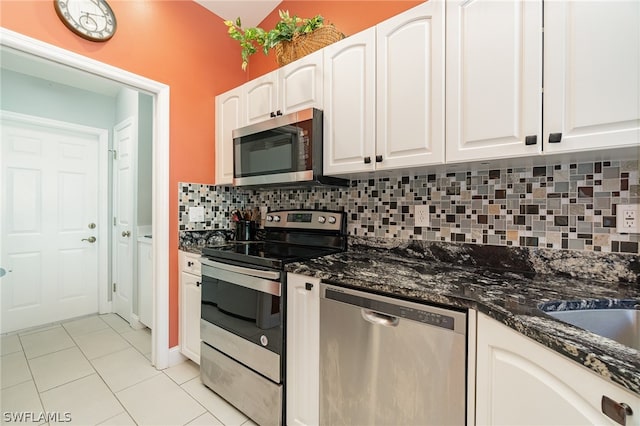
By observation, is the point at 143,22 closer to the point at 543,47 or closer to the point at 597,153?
the point at 543,47

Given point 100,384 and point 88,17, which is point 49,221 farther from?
point 88,17

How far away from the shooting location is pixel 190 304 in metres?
2.01

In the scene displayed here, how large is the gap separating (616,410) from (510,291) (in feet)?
1.59

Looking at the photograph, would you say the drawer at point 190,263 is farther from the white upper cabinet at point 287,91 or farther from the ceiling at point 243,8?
the ceiling at point 243,8

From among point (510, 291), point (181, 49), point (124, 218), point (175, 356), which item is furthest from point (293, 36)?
point (124, 218)

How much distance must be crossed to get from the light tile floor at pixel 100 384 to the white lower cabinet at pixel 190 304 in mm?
177

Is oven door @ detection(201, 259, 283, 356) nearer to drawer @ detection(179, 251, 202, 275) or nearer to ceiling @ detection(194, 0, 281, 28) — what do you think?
drawer @ detection(179, 251, 202, 275)

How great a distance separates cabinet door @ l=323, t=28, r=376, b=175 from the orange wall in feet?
1.63

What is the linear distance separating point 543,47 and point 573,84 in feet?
0.58

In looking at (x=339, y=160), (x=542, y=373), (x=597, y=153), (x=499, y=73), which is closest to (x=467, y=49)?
(x=499, y=73)

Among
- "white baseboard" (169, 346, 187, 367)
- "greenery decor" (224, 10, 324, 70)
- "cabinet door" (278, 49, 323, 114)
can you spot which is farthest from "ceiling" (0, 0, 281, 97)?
"white baseboard" (169, 346, 187, 367)

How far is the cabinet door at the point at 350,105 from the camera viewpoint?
1455mm

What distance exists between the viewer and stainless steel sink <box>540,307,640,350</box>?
2.98ft

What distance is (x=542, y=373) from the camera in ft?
2.34
